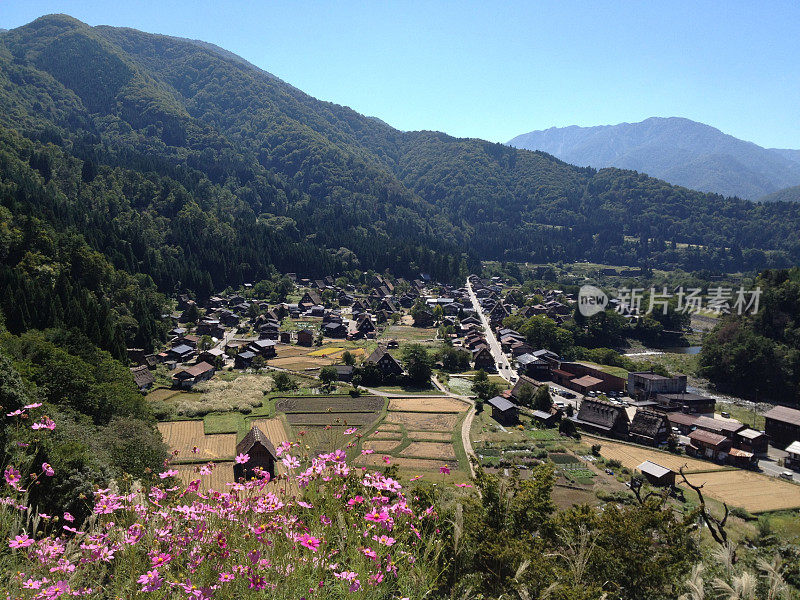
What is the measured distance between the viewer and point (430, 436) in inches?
1543

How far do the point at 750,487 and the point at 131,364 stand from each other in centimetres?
5680

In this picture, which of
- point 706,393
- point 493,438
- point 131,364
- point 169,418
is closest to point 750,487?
point 493,438

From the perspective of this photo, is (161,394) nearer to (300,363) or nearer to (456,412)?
(300,363)

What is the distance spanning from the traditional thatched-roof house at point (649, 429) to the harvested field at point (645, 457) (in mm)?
1407

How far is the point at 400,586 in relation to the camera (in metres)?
4.88

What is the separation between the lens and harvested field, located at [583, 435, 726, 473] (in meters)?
36.2

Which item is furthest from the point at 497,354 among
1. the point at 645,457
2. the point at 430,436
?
the point at 430,436

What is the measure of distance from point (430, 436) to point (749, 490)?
922 inches

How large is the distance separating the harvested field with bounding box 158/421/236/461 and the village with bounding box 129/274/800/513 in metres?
0.15

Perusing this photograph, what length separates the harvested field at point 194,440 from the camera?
32.2 m

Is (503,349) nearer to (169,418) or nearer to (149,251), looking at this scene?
(169,418)

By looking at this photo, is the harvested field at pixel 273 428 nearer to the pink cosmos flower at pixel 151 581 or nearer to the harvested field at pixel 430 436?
the harvested field at pixel 430 436

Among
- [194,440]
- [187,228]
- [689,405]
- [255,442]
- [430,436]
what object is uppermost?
[187,228]

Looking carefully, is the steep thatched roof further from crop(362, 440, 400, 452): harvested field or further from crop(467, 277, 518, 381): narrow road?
crop(467, 277, 518, 381): narrow road
